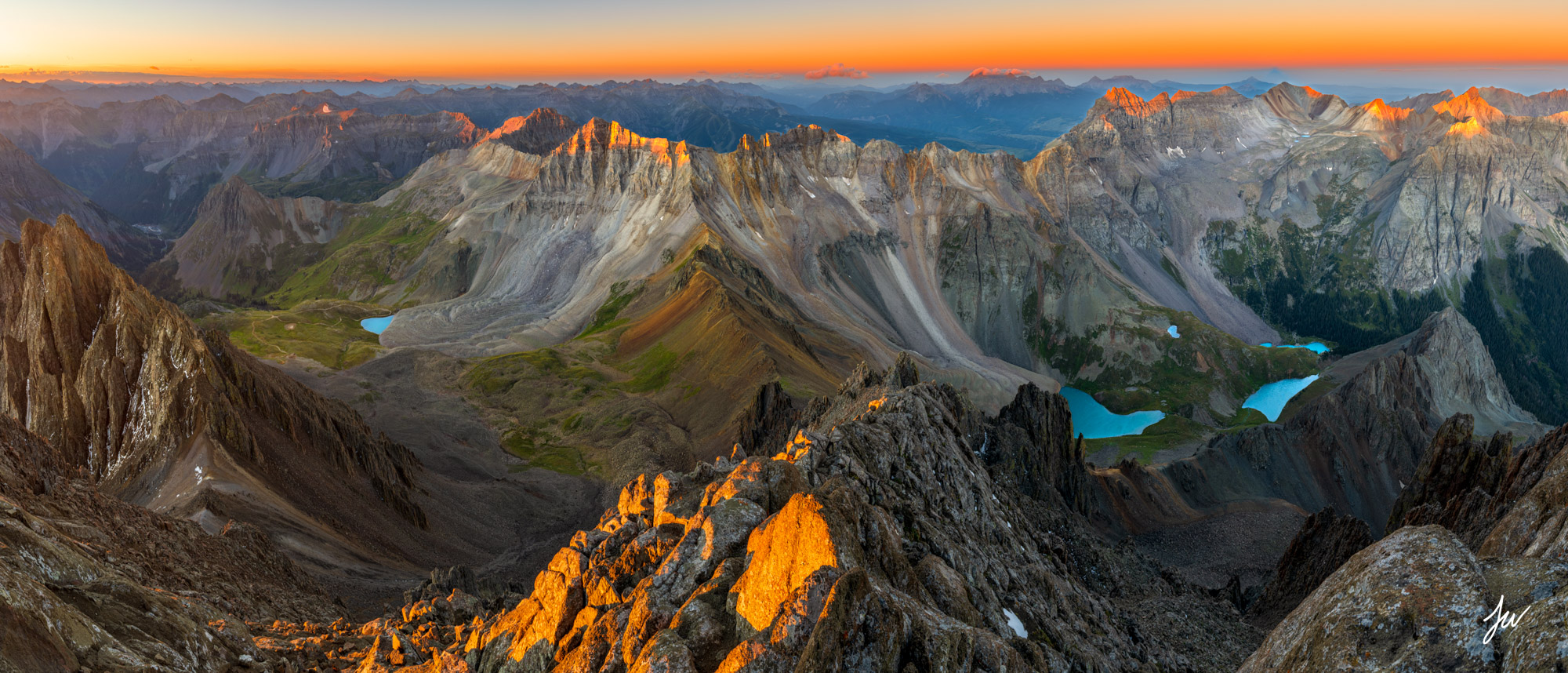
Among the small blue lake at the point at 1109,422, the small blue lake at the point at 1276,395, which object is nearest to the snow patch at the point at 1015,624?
the small blue lake at the point at 1109,422

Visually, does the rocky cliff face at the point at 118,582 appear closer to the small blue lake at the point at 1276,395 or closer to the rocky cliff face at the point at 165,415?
the rocky cliff face at the point at 165,415

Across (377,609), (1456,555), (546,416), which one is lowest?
(546,416)

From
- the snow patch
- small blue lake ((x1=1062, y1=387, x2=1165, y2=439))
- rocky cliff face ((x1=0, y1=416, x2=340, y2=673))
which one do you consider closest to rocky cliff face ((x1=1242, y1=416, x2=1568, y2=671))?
the snow patch

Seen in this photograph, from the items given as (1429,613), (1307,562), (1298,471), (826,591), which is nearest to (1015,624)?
(826,591)

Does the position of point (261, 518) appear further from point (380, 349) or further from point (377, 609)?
point (380, 349)

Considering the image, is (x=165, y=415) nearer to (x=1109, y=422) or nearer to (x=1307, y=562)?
(x=1307, y=562)

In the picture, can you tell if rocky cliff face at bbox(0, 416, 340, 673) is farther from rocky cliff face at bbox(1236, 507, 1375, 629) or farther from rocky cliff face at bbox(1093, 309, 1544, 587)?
rocky cliff face at bbox(1093, 309, 1544, 587)

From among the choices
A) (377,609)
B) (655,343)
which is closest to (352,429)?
(377,609)
